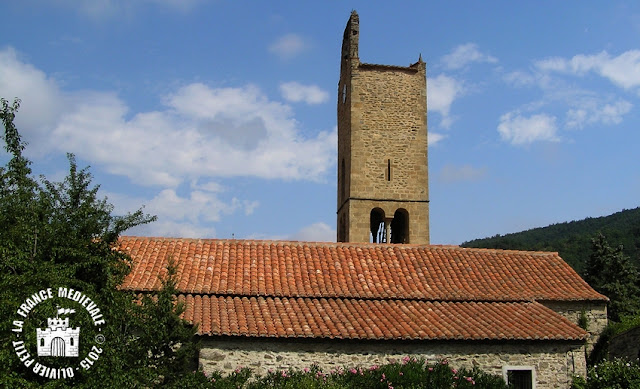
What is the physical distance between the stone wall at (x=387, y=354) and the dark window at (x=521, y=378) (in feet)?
0.55

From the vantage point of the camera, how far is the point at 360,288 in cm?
1570

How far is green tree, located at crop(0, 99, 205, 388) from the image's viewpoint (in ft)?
30.1

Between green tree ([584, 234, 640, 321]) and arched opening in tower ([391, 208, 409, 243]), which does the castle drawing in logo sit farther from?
A: green tree ([584, 234, 640, 321])

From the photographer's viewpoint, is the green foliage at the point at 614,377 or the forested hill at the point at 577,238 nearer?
the green foliage at the point at 614,377

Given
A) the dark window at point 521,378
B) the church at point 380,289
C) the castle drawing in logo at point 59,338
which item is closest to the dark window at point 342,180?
the church at point 380,289

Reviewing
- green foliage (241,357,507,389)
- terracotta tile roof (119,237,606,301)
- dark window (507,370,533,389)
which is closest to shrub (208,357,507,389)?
green foliage (241,357,507,389)

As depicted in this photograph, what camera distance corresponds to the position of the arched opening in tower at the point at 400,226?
21516 millimetres

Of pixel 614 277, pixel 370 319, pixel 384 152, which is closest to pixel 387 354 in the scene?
pixel 370 319

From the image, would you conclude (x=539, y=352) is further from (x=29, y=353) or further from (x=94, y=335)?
(x=29, y=353)

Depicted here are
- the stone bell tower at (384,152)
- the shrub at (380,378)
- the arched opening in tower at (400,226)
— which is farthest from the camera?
the arched opening in tower at (400,226)

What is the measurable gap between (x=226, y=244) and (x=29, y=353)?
8869 millimetres

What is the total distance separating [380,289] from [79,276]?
25.5 ft

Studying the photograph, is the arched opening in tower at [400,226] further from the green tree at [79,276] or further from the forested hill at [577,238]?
the forested hill at [577,238]

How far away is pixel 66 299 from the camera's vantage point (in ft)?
30.6
